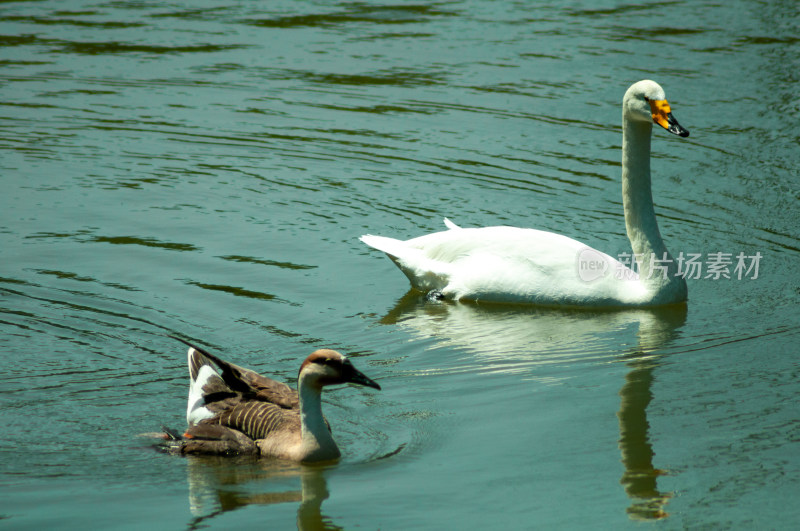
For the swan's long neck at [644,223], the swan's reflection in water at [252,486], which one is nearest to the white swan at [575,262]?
the swan's long neck at [644,223]

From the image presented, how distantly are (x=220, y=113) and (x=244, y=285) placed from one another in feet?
18.8

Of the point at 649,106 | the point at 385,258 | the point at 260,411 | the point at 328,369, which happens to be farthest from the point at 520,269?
the point at 328,369

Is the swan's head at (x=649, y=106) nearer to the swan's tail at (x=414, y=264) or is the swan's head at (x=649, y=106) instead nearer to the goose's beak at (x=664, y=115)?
the goose's beak at (x=664, y=115)

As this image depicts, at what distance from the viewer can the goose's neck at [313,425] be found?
6477 millimetres

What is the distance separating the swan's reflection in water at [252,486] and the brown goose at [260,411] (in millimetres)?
79

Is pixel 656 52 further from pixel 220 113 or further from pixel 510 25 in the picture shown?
pixel 220 113

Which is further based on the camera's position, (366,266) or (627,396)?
(366,266)

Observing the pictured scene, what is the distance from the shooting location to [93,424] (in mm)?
7043

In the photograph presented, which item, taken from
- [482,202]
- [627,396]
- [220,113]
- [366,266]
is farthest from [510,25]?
[627,396]

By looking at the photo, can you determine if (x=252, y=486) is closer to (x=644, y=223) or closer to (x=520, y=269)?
(x=520, y=269)

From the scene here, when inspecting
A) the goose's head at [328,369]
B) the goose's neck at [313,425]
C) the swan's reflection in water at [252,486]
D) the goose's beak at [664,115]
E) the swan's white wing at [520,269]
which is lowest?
the swan's reflection in water at [252,486]

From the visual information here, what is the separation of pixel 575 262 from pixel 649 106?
4.56ft

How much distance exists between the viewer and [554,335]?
8977 millimetres

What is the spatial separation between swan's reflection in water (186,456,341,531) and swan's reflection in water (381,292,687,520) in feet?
6.30
